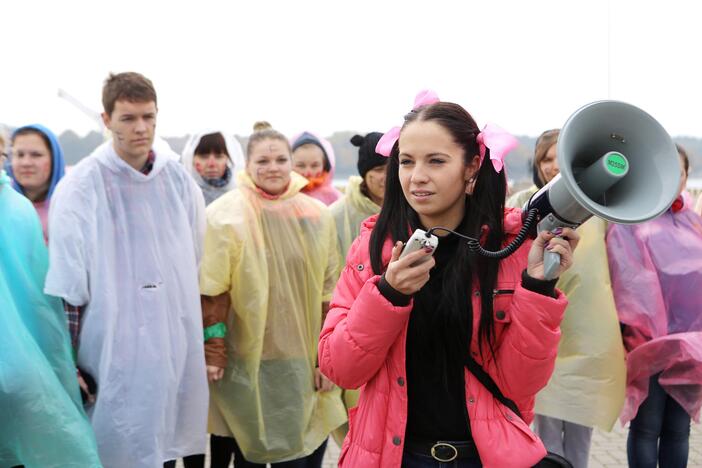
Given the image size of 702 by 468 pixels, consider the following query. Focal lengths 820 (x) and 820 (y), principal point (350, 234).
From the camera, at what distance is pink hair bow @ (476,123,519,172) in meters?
2.05

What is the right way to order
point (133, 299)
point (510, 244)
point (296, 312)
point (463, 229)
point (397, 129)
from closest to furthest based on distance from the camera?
point (510, 244) < point (463, 229) < point (397, 129) < point (133, 299) < point (296, 312)

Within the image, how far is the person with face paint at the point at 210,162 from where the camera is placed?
519 cm

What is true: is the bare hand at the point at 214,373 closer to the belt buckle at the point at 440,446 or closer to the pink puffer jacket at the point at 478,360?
the pink puffer jacket at the point at 478,360

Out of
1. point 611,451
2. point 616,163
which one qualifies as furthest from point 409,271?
point 611,451

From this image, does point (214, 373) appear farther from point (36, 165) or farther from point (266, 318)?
point (36, 165)

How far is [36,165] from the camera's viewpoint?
4410 millimetres

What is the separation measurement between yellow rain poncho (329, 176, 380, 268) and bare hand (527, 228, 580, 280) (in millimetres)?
2461

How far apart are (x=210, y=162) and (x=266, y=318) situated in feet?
5.33

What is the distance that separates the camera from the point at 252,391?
3865mm

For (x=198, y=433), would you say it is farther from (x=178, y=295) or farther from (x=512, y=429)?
(x=512, y=429)

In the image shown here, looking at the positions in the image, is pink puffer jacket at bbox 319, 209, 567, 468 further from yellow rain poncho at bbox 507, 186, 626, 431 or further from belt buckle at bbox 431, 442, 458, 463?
yellow rain poncho at bbox 507, 186, 626, 431

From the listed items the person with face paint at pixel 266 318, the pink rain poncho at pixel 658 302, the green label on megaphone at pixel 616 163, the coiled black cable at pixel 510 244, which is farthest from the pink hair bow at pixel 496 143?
the pink rain poncho at pixel 658 302

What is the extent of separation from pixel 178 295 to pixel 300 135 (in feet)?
9.56

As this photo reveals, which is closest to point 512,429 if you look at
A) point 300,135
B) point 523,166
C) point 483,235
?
point 483,235
